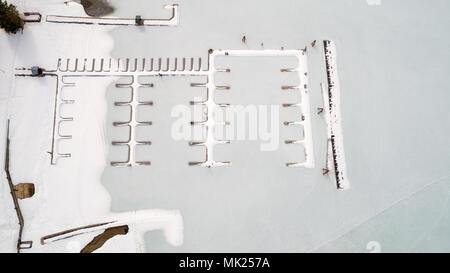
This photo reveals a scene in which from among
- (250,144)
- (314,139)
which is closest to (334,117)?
(314,139)

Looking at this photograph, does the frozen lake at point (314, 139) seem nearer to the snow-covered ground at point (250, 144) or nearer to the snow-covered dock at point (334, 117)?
the snow-covered ground at point (250, 144)

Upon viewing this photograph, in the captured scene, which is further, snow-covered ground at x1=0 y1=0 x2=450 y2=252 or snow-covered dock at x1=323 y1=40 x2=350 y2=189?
snow-covered dock at x1=323 y1=40 x2=350 y2=189

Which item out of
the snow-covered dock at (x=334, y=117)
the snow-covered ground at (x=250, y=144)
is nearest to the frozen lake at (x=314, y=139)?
the snow-covered ground at (x=250, y=144)

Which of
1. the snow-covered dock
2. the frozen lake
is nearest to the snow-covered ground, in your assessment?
the frozen lake

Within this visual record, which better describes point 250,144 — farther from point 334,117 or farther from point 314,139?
point 334,117

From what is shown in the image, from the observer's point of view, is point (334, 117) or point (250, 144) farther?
point (334, 117)

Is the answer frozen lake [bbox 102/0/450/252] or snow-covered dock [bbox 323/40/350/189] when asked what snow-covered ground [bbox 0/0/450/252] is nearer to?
frozen lake [bbox 102/0/450/252]
